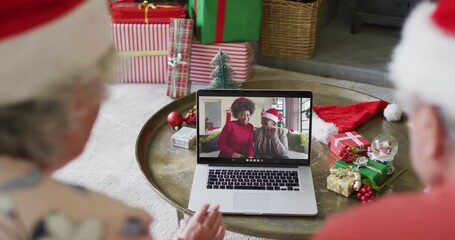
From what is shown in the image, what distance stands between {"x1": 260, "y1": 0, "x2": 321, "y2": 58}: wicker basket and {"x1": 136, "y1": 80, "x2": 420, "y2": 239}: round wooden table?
1008 mm

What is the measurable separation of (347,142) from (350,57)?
1673 millimetres

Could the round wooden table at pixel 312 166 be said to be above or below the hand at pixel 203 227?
below

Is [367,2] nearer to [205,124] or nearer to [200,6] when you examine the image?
[200,6]

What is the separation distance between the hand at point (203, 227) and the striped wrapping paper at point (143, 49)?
1829 mm

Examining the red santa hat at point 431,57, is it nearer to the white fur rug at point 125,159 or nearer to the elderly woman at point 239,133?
the elderly woman at point 239,133

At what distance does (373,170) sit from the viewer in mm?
1534

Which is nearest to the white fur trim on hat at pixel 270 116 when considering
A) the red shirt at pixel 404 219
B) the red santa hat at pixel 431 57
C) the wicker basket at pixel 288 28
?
the red santa hat at pixel 431 57

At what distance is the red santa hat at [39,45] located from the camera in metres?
0.61

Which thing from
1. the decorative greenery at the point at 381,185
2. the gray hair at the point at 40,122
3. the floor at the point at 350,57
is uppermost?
the gray hair at the point at 40,122

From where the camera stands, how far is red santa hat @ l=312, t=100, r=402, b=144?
1762 millimetres

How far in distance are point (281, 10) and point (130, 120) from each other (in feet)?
3.56

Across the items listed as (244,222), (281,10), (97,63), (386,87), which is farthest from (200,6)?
(97,63)

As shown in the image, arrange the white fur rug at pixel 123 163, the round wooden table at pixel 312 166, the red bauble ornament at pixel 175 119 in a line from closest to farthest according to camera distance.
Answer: the round wooden table at pixel 312 166
the red bauble ornament at pixel 175 119
the white fur rug at pixel 123 163

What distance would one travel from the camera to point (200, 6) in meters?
2.78
